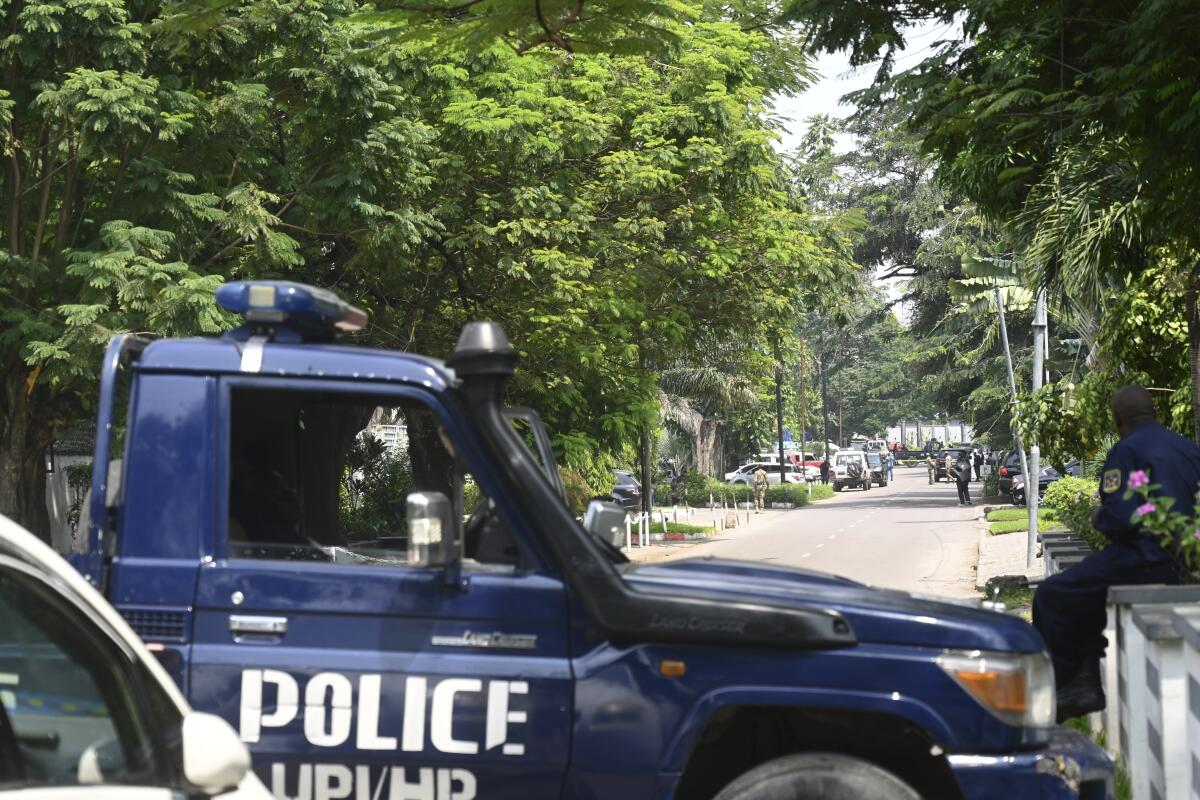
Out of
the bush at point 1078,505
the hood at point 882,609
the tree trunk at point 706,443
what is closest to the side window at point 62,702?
the hood at point 882,609

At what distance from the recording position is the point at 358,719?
4652 mm

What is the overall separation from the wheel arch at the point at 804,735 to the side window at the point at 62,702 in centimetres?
190

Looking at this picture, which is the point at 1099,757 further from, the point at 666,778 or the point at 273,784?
the point at 273,784

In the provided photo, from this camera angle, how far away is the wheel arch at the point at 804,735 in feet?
15.3

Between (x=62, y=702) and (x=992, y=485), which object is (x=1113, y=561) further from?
(x=992, y=485)

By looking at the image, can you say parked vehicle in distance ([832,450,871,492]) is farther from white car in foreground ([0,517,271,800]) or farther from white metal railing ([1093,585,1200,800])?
white car in foreground ([0,517,271,800])

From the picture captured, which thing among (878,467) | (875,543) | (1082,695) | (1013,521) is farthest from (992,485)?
(1082,695)

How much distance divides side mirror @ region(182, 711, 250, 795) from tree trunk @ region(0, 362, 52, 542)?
57.0 feet

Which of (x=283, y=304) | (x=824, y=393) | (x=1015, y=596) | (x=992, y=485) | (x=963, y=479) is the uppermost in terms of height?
(x=824, y=393)

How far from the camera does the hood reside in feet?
15.6

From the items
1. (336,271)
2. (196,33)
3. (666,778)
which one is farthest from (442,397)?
(336,271)

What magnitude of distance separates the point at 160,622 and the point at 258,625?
0.29 meters

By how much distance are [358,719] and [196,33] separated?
4.16 m

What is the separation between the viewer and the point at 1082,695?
7160 mm
